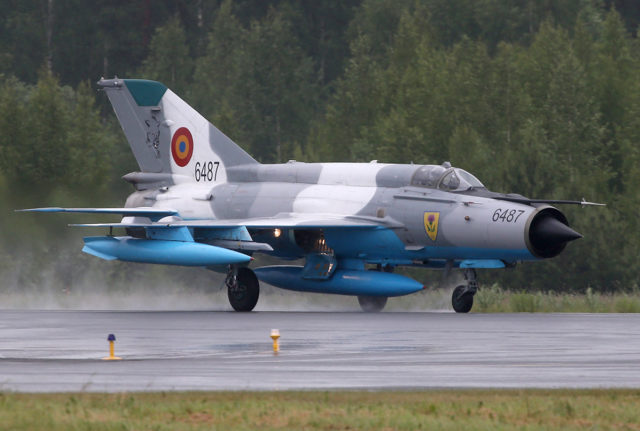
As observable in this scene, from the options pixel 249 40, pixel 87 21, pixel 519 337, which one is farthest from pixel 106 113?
pixel 519 337

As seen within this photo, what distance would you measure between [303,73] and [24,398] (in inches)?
2356

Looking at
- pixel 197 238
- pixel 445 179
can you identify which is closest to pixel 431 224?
pixel 445 179

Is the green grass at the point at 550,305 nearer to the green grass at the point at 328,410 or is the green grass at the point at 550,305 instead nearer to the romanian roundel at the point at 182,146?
the romanian roundel at the point at 182,146

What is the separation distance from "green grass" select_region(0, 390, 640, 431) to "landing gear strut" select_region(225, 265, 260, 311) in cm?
1512

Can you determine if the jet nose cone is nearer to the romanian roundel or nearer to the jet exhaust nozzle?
the jet exhaust nozzle

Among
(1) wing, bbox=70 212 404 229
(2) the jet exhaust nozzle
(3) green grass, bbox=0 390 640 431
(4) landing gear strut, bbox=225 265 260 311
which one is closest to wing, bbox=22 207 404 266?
(1) wing, bbox=70 212 404 229

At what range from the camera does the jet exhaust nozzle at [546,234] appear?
2439 cm

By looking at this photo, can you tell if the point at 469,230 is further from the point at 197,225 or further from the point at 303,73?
the point at 303,73

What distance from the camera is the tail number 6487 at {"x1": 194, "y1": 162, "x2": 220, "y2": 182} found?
3084 cm

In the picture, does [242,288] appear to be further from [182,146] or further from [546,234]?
[546,234]

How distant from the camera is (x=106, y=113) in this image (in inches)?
3061

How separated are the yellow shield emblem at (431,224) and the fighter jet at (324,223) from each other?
0.09ft

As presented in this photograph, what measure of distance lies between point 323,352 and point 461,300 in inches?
373

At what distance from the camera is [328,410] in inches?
447
